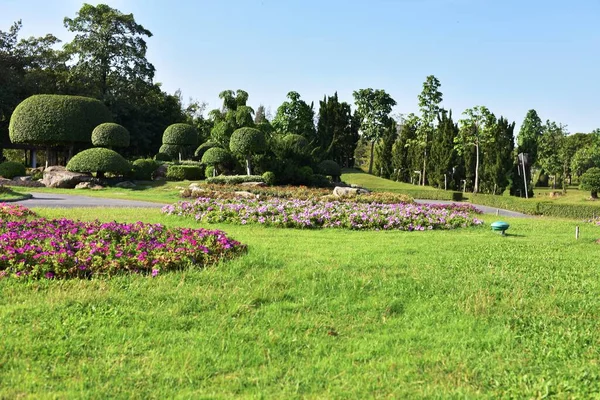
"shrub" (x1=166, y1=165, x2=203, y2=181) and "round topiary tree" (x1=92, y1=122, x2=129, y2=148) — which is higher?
"round topiary tree" (x1=92, y1=122, x2=129, y2=148)

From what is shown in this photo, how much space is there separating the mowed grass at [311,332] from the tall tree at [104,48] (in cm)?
3347

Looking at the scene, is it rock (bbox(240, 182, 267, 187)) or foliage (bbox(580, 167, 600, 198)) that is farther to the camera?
foliage (bbox(580, 167, 600, 198))

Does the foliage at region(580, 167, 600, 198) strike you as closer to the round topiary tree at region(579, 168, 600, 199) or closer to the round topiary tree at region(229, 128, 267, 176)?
the round topiary tree at region(579, 168, 600, 199)

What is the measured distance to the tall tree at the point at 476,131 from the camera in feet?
107

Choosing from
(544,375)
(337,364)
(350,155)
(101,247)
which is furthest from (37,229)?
(350,155)

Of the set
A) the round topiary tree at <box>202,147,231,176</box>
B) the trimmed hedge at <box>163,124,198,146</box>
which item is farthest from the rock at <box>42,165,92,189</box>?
the trimmed hedge at <box>163,124,198,146</box>

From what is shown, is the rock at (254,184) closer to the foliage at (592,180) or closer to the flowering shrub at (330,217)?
the flowering shrub at (330,217)

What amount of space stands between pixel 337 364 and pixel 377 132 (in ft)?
157

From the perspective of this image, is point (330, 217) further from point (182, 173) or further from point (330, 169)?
point (330, 169)

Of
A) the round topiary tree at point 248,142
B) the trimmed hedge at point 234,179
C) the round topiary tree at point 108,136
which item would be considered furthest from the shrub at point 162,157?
the trimmed hedge at point 234,179

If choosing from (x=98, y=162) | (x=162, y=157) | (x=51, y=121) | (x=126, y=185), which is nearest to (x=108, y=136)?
(x=51, y=121)

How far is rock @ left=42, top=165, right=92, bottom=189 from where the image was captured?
2088 cm

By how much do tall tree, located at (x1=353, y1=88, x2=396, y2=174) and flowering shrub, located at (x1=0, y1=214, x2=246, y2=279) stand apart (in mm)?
44352

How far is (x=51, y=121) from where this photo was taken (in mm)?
26094
